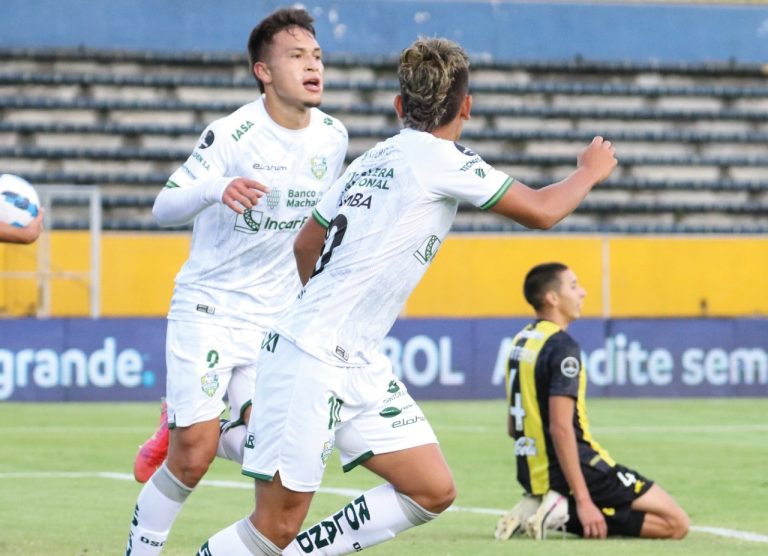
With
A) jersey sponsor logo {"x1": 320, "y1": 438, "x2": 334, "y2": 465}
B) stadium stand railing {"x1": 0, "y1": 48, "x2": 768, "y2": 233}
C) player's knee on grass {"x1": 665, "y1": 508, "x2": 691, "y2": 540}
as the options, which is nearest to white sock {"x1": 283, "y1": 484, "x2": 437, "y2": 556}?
jersey sponsor logo {"x1": 320, "y1": 438, "x2": 334, "y2": 465}

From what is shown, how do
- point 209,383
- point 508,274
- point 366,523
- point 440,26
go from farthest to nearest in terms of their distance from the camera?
1. point 440,26
2. point 508,274
3. point 209,383
4. point 366,523

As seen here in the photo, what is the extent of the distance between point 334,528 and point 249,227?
1680 millimetres

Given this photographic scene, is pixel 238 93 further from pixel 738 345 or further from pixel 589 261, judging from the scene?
pixel 738 345

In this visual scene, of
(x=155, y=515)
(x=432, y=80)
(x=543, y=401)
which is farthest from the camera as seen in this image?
(x=543, y=401)

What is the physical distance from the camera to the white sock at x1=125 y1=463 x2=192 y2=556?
6.32 meters

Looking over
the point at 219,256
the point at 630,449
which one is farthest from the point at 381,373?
the point at 630,449

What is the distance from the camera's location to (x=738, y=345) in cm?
1850

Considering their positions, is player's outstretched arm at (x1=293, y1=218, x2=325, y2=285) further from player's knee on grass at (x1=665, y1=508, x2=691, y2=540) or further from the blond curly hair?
player's knee on grass at (x1=665, y1=508, x2=691, y2=540)

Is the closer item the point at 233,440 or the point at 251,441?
the point at 251,441

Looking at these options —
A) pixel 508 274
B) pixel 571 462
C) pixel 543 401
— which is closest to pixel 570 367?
pixel 543 401

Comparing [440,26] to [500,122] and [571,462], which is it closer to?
[500,122]

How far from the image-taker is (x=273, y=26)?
22.2ft

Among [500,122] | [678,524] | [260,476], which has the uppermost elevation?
[500,122]

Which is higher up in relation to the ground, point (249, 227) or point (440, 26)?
point (440, 26)
